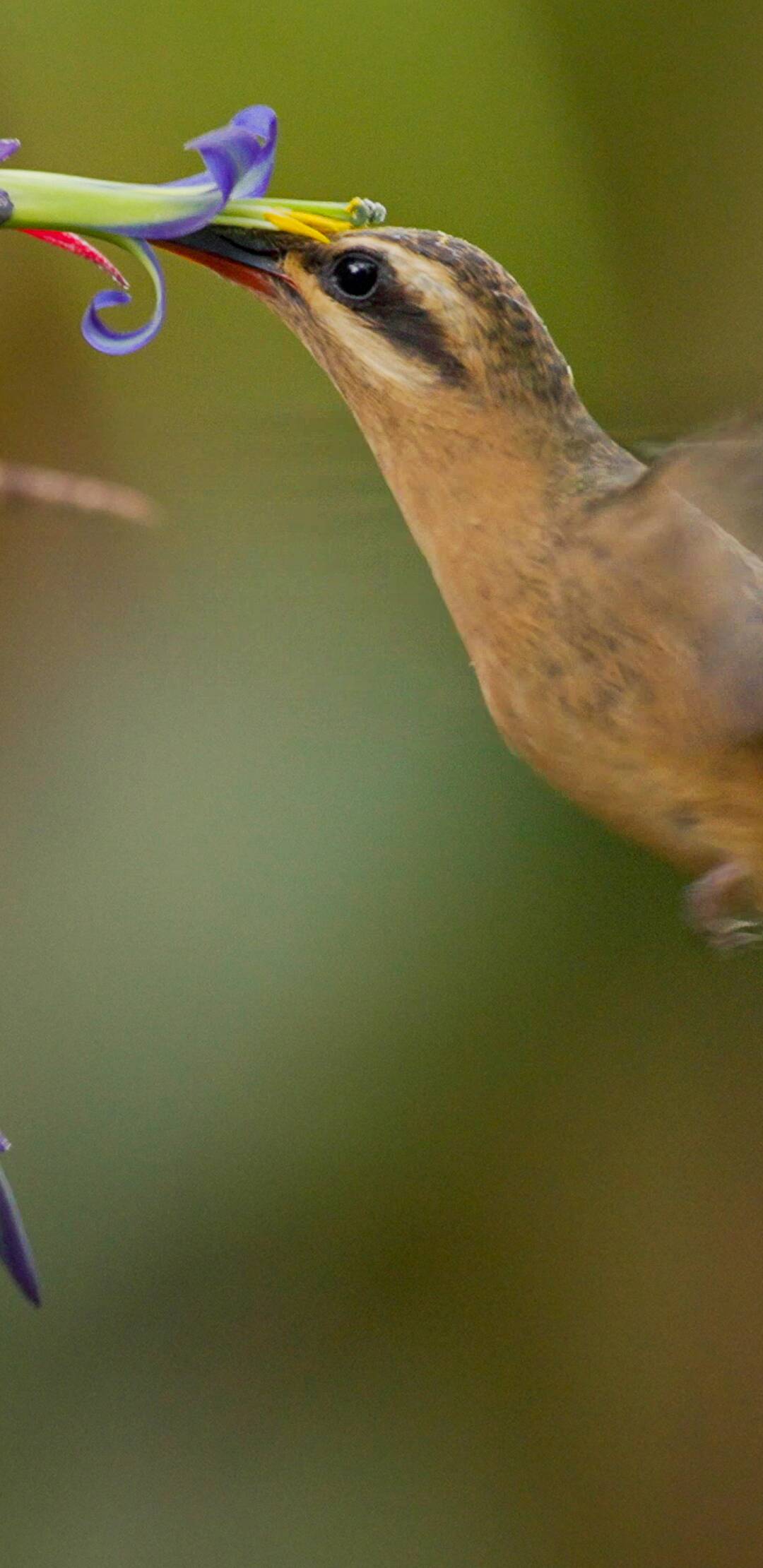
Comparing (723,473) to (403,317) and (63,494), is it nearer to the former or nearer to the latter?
(403,317)

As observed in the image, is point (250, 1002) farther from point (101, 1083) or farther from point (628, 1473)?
point (628, 1473)

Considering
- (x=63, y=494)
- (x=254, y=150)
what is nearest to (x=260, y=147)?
(x=254, y=150)

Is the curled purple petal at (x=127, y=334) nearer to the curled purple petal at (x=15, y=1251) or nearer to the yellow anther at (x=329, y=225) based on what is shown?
the yellow anther at (x=329, y=225)

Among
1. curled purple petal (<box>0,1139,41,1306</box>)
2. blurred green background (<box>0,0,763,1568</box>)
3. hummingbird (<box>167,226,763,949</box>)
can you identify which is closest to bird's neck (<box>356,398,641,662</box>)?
hummingbird (<box>167,226,763,949</box>)

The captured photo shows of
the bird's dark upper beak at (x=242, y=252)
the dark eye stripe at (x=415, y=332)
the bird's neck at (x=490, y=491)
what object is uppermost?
the bird's dark upper beak at (x=242, y=252)

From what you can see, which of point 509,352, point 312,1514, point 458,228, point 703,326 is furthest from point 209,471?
point 312,1514

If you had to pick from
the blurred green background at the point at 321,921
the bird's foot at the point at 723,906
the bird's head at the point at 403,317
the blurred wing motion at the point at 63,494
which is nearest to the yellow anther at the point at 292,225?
the bird's head at the point at 403,317

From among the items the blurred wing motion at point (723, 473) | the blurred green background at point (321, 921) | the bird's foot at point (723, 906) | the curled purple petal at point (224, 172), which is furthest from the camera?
the blurred green background at point (321, 921)

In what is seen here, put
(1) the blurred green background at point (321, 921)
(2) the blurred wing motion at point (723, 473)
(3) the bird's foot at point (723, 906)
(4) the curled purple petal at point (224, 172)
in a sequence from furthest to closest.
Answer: (1) the blurred green background at point (321, 921) → (3) the bird's foot at point (723, 906) → (2) the blurred wing motion at point (723, 473) → (4) the curled purple petal at point (224, 172)

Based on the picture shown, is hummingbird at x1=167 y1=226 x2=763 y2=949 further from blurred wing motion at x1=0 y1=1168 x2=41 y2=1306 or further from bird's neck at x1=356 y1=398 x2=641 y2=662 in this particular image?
blurred wing motion at x1=0 y1=1168 x2=41 y2=1306
